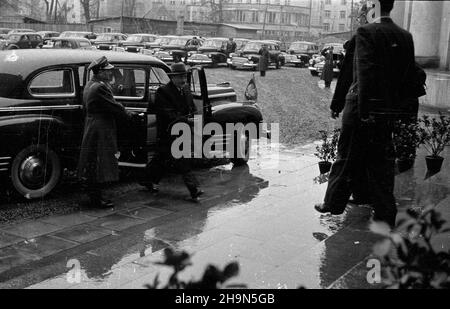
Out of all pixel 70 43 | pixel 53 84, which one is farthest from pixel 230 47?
pixel 53 84

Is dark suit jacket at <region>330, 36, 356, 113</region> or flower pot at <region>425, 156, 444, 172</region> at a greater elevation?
dark suit jacket at <region>330, 36, 356, 113</region>

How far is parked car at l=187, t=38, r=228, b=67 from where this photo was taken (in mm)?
35541

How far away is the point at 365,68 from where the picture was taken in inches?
199

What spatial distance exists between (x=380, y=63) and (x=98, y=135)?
3.75m

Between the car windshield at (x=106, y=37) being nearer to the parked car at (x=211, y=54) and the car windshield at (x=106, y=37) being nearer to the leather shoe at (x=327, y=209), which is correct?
the parked car at (x=211, y=54)

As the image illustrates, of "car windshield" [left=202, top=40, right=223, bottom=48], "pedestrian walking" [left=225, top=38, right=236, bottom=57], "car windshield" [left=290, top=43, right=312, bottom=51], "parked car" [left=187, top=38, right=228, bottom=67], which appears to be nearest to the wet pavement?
"parked car" [left=187, top=38, right=228, bottom=67]

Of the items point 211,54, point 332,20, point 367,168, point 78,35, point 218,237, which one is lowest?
point 218,237

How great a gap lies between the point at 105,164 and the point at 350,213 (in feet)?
10.2

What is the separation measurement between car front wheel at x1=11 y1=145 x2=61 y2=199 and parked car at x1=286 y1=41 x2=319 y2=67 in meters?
37.1

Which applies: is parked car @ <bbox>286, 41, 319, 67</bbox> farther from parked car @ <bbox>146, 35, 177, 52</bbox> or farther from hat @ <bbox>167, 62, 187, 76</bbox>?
hat @ <bbox>167, 62, 187, 76</bbox>

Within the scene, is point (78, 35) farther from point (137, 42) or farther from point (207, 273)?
point (207, 273)

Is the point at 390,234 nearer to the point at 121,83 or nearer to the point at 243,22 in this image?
the point at 121,83

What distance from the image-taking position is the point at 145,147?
8.71 m

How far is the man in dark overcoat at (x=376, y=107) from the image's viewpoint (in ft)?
16.6
